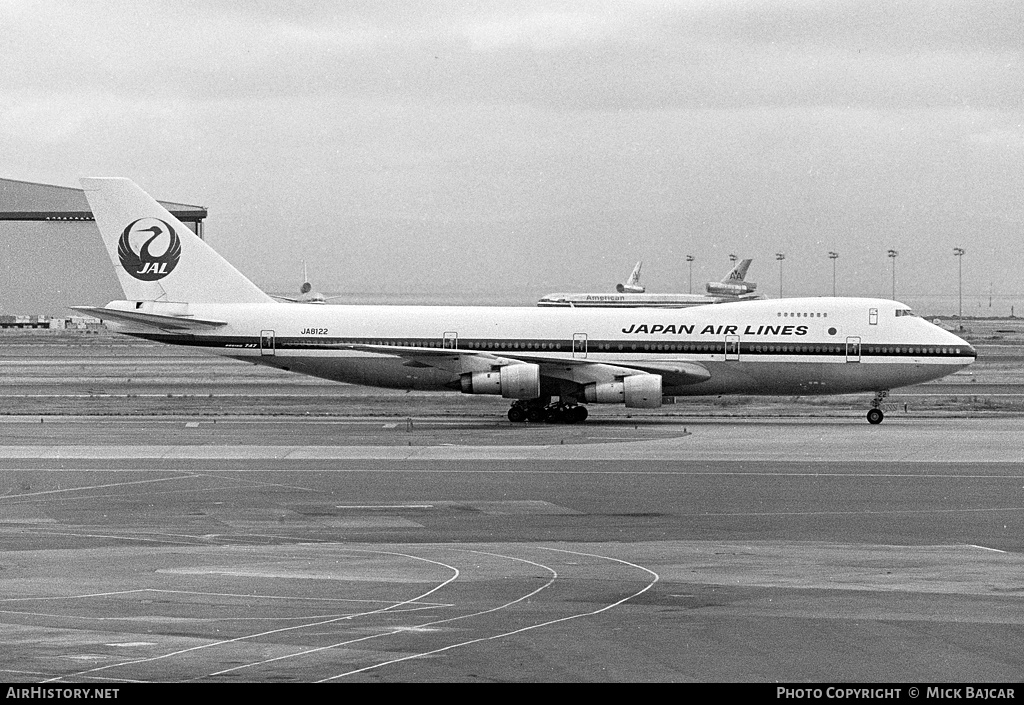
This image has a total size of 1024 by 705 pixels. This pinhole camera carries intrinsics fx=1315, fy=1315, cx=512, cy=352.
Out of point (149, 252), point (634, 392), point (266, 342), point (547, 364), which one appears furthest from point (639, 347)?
point (149, 252)

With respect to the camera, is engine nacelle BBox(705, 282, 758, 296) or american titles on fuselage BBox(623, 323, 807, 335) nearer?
american titles on fuselage BBox(623, 323, 807, 335)

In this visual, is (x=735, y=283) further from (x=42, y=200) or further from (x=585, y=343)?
(x=585, y=343)

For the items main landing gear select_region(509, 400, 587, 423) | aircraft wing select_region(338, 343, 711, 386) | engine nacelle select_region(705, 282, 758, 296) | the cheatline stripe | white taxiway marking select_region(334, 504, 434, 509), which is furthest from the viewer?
engine nacelle select_region(705, 282, 758, 296)

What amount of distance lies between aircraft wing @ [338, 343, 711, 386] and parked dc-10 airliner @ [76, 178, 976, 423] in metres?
0.05

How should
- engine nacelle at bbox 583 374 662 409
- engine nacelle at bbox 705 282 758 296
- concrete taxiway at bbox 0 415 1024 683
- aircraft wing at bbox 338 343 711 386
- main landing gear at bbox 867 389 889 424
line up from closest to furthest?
concrete taxiway at bbox 0 415 1024 683 → engine nacelle at bbox 583 374 662 409 → aircraft wing at bbox 338 343 711 386 → main landing gear at bbox 867 389 889 424 → engine nacelle at bbox 705 282 758 296

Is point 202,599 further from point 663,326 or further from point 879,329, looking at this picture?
point 879,329

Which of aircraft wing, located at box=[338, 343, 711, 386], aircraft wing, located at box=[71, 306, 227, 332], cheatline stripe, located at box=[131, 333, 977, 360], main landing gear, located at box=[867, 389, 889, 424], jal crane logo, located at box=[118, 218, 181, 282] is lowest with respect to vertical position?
main landing gear, located at box=[867, 389, 889, 424]

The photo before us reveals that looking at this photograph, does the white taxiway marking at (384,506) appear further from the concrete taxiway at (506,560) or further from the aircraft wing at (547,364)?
the aircraft wing at (547,364)

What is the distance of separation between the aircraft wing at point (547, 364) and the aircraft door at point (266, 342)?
248 cm

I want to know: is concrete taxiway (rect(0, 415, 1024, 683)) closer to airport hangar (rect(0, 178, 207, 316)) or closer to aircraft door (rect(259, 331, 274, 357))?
aircraft door (rect(259, 331, 274, 357))

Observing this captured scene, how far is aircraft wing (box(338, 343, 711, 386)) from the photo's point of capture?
1646 inches

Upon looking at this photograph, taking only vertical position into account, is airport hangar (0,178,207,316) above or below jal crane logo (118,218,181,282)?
above

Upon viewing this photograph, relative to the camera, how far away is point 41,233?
439ft

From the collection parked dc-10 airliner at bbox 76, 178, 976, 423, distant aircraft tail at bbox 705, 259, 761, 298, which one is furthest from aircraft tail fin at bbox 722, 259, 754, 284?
parked dc-10 airliner at bbox 76, 178, 976, 423
